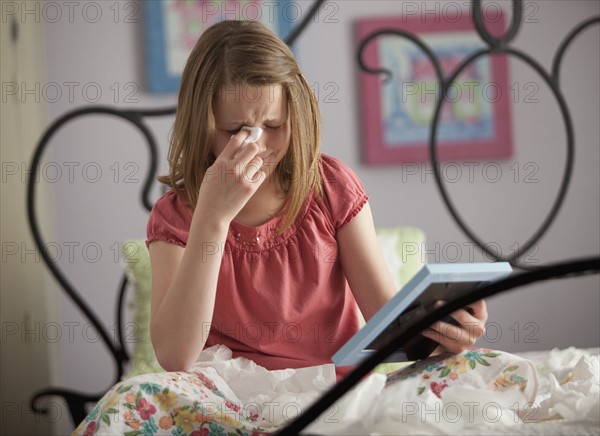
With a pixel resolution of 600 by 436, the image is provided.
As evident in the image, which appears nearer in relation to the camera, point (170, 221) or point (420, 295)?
point (420, 295)

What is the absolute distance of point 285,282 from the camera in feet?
4.48

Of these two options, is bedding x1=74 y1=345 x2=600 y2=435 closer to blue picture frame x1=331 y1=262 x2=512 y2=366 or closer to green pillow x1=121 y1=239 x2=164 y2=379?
blue picture frame x1=331 y1=262 x2=512 y2=366

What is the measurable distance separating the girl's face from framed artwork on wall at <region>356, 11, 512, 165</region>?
116 centimetres

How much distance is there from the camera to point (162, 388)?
39.6 inches

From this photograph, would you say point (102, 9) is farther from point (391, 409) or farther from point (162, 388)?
point (391, 409)

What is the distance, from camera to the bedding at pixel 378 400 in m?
0.87

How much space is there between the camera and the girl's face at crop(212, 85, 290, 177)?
1244 millimetres

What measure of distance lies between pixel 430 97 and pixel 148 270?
1.10 m

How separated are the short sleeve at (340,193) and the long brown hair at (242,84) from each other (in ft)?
0.09

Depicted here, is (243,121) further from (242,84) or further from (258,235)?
(258,235)

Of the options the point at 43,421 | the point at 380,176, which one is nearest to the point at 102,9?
the point at 380,176

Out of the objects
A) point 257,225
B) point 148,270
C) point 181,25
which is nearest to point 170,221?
point 257,225

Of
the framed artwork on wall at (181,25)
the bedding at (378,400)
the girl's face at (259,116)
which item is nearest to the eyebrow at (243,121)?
the girl's face at (259,116)

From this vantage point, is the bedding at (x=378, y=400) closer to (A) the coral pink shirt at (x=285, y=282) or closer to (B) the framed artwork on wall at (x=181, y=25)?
(A) the coral pink shirt at (x=285, y=282)
